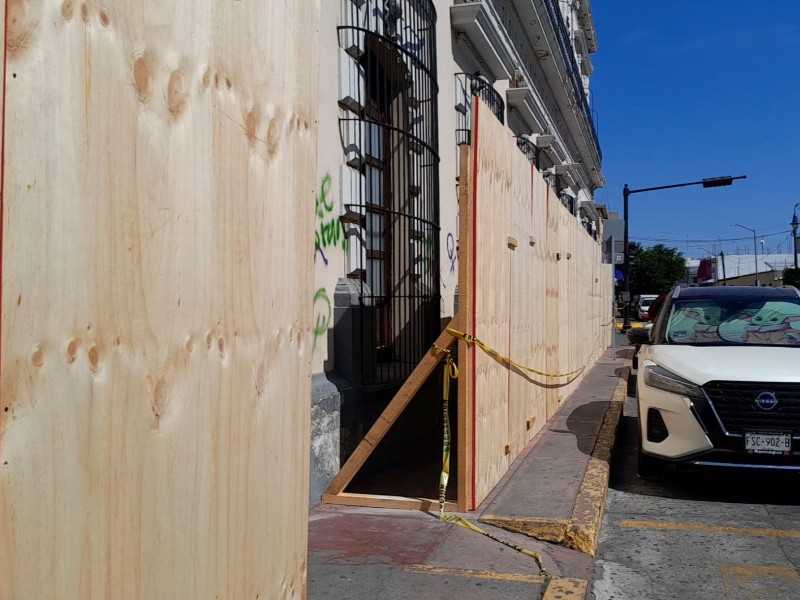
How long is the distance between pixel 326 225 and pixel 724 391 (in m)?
3.35

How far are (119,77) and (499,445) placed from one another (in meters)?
4.97

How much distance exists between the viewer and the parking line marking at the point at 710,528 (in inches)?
216

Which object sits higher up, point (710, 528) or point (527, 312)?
point (527, 312)

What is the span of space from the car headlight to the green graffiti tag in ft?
8.98

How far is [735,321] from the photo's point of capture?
291 inches

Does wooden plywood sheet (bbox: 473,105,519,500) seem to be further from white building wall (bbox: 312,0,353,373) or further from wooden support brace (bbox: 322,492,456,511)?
white building wall (bbox: 312,0,353,373)

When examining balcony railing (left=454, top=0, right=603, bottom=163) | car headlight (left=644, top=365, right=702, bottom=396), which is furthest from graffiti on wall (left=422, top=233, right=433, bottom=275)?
balcony railing (left=454, top=0, right=603, bottom=163)

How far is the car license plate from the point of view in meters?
6.01

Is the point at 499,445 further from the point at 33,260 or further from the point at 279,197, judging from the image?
the point at 33,260

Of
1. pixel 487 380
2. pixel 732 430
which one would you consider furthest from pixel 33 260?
pixel 732 430

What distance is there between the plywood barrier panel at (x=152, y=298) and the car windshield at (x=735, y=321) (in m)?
5.73

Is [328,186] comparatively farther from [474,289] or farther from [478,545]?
[478,545]

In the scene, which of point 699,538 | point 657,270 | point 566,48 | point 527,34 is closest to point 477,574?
point 699,538

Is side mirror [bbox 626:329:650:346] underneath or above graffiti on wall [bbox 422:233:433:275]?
underneath
